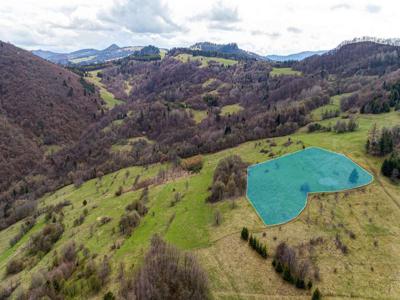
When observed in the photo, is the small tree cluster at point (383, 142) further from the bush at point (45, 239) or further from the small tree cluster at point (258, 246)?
the bush at point (45, 239)

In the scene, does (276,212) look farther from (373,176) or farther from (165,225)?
(373,176)

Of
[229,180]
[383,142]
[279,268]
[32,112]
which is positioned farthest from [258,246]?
[32,112]

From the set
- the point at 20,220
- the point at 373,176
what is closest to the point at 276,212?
the point at 373,176

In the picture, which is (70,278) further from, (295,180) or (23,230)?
(295,180)

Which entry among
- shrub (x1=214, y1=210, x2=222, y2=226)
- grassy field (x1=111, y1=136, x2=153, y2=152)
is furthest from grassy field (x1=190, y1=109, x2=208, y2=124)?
shrub (x1=214, y1=210, x2=222, y2=226)

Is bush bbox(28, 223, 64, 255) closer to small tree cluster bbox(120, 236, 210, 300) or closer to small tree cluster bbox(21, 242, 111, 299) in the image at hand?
small tree cluster bbox(21, 242, 111, 299)

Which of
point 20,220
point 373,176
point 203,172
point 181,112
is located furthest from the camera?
point 181,112
